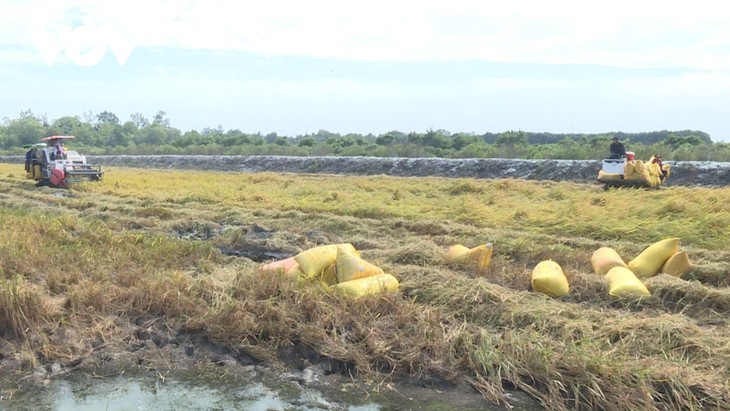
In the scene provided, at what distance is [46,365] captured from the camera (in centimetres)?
460

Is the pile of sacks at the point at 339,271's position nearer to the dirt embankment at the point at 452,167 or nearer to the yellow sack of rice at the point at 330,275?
the yellow sack of rice at the point at 330,275

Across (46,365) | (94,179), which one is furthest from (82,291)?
(94,179)

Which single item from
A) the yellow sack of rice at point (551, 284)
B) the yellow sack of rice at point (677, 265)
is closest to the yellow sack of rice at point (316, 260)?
the yellow sack of rice at point (551, 284)

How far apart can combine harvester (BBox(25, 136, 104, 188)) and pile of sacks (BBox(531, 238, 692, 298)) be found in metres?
15.8

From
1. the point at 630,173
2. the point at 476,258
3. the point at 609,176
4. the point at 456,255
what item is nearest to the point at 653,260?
the point at 476,258

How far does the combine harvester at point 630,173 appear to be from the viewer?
1570cm

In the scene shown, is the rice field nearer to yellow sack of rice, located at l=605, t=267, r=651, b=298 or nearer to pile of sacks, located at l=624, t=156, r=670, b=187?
yellow sack of rice, located at l=605, t=267, r=651, b=298

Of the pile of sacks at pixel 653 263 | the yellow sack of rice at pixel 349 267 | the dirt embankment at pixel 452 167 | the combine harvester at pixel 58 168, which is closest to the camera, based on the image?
the yellow sack of rice at pixel 349 267

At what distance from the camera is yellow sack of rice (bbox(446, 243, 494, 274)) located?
6812 millimetres

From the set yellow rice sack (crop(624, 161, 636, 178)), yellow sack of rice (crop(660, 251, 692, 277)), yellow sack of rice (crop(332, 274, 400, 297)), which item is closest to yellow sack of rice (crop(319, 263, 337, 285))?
yellow sack of rice (crop(332, 274, 400, 297))

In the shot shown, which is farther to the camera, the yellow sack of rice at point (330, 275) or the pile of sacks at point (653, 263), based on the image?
the pile of sacks at point (653, 263)

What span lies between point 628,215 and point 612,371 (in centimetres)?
727

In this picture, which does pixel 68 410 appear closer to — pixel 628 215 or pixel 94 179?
pixel 628 215

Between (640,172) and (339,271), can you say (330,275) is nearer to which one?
(339,271)
